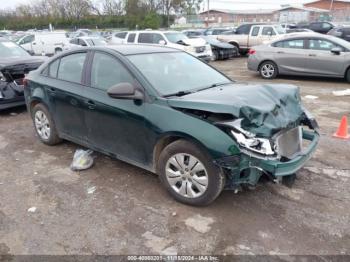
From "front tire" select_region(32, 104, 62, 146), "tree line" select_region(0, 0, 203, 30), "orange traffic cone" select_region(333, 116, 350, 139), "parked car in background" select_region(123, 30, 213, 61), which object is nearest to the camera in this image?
"front tire" select_region(32, 104, 62, 146)

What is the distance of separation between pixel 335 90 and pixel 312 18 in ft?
167

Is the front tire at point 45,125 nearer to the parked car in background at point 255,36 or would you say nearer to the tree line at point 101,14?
the parked car in background at point 255,36

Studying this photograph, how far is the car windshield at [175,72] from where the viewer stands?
4.03m

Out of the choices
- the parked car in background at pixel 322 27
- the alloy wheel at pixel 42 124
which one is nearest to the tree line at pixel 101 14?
the parked car in background at pixel 322 27

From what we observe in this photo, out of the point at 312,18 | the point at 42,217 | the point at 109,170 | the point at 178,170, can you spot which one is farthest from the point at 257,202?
the point at 312,18

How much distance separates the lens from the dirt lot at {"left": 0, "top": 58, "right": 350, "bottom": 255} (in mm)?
3123

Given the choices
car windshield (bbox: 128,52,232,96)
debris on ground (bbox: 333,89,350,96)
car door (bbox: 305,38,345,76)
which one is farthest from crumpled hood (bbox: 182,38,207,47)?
car windshield (bbox: 128,52,232,96)

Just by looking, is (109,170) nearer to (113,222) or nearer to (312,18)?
(113,222)

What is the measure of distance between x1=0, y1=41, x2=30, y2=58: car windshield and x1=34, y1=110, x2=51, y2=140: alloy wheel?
374cm

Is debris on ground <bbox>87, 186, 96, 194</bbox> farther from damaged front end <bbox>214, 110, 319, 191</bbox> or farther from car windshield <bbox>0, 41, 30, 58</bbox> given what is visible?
car windshield <bbox>0, 41, 30, 58</bbox>

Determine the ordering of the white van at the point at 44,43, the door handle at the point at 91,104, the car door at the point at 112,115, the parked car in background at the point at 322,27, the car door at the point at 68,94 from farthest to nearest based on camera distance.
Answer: the parked car in background at the point at 322,27 < the white van at the point at 44,43 < the car door at the point at 68,94 < the door handle at the point at 91,104 < the car door at the point at 112,115

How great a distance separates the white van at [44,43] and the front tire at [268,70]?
12793 millimetres

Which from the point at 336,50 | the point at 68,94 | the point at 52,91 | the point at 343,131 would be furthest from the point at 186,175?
the point at 336,50

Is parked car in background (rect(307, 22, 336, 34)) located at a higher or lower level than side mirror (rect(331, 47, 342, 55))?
lower
